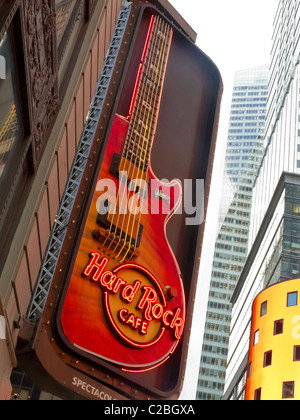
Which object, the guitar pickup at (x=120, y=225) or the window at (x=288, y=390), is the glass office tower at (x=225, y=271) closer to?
the window at (x=288, y=390)

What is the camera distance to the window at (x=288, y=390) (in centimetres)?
3578

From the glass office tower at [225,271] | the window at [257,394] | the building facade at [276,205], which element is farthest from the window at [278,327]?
the glass office tower at [225,271]

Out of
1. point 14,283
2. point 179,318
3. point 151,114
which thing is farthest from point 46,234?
point 151,114

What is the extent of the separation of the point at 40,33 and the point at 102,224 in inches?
254

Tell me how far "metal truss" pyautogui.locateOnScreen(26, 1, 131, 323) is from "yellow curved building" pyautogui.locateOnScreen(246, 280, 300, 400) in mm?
26391

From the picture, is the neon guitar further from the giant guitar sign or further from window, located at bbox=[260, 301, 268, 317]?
window, located at bbox=[260, 301, 268, 317]

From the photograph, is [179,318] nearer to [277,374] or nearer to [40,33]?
[40,33]

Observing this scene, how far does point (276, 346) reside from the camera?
3891 centimetres

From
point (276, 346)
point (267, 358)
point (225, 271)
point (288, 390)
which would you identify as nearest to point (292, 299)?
point (276, 346)

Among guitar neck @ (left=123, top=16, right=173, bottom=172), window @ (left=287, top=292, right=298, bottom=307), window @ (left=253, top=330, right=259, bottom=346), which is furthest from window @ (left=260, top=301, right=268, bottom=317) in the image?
guitar neck @ (left=123, top=16, right=173, bottom=172)

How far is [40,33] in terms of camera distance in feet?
25.8

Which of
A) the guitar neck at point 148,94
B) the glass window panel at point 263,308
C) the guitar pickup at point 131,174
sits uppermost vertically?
the glass window panel at point 263,308

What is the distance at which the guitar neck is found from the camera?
15.6m

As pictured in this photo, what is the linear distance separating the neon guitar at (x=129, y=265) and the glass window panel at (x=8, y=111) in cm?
537
